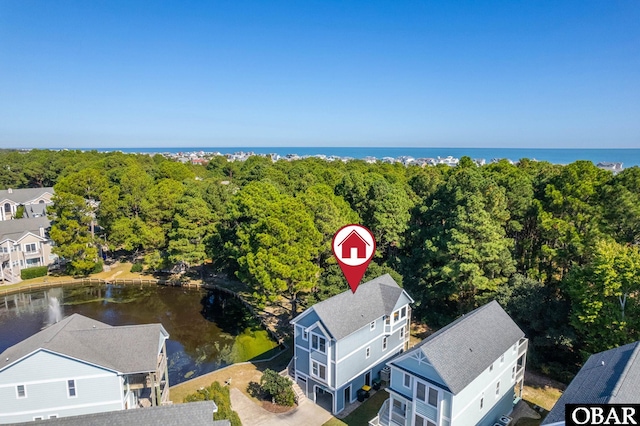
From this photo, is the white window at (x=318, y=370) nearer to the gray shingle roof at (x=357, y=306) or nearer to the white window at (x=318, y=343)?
the white window at (x=318, y=343)

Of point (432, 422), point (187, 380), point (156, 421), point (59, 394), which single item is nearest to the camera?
point (156, 421)

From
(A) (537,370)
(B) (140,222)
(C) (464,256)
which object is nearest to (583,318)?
(A) (537,370)

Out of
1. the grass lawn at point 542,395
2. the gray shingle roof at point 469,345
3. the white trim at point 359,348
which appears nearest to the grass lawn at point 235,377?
the white trim at point 359,348

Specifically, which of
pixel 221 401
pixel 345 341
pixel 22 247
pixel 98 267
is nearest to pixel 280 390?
pixel 345 341

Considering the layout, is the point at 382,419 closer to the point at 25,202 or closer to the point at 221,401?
the point at 221,401

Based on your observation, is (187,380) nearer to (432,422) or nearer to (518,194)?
(432,422)

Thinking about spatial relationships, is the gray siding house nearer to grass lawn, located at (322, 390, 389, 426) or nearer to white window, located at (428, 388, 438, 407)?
grass lawn, located at (322, 390, 389, 426)

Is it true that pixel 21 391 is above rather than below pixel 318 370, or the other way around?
above

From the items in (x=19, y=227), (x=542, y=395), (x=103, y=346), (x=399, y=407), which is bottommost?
(x=542, y=395)
